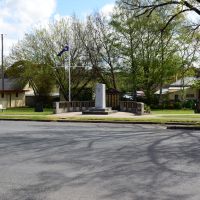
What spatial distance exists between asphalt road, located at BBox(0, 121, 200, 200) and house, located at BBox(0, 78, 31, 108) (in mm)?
53155

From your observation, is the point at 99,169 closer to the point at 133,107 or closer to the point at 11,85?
the point at 133,107

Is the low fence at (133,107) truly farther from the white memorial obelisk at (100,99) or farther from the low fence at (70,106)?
the low fence at (70,106)

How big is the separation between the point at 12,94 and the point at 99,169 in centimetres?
6172

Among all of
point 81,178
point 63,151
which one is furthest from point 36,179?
→ point 63,151

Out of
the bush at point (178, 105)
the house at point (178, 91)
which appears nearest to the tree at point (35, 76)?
the bush at point (178, 105)

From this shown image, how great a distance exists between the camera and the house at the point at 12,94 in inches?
2638

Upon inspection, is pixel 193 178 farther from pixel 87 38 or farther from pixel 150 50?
pixel 87 38

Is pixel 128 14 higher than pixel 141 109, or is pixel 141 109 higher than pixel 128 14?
pixel 128 14

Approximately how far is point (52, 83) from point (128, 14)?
60.4 ft

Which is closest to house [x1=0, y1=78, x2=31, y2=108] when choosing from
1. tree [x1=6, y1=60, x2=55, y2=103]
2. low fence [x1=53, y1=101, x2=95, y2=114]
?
tree [x1=6, y1=60, x2=55, y2=103]

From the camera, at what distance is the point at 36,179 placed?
8.54 m

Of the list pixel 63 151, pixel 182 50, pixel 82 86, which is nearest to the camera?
pixel 63 151

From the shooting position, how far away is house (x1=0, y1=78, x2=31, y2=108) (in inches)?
2638

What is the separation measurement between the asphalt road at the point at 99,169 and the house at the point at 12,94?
53.2 metres
